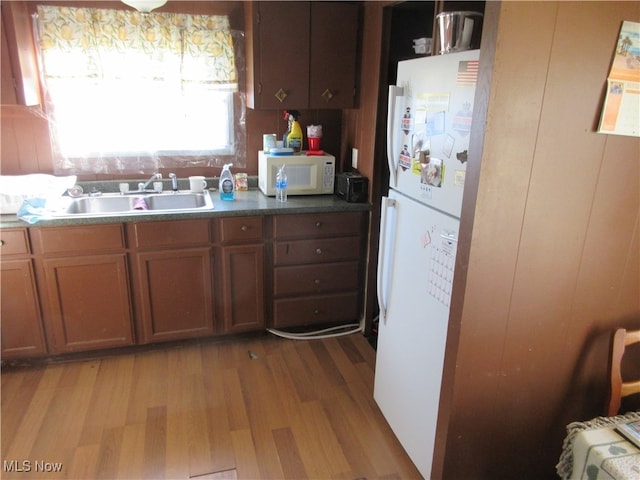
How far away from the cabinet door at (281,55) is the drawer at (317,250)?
87cm

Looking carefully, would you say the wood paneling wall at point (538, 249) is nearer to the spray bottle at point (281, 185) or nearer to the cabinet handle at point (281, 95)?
the spray bottle at point (281, 185)

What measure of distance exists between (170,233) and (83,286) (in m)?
0.56

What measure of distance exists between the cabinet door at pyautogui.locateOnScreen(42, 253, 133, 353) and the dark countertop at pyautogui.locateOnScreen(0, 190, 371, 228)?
0.22m

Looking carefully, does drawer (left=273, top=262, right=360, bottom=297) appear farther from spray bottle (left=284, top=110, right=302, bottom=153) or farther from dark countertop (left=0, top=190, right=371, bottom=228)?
spray bottle (left=284, top=110, right=302, bottom=153)

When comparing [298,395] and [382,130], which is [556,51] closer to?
[382,130]

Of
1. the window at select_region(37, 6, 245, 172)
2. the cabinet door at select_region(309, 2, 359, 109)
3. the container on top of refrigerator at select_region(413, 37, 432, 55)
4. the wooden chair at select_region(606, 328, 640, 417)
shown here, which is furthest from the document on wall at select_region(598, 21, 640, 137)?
the window at select_region(37, 6, 245, 172)

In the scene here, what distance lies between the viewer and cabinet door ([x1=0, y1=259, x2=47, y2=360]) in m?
2.40

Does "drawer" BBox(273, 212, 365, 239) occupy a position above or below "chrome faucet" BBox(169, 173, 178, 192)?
below

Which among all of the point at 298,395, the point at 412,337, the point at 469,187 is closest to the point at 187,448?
the point at 298,395

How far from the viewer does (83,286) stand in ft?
8.24

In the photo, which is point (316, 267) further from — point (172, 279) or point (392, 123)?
point (392, 123)

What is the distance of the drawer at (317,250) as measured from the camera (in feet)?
9.20

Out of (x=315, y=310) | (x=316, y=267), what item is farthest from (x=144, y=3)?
(x=315, y=310)

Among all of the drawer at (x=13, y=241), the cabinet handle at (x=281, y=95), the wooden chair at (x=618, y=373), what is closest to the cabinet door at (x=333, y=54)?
the cabinet handle at (x=281, y=95)
